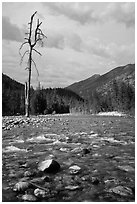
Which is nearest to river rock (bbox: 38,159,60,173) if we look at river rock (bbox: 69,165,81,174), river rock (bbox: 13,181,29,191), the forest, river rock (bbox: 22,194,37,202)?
river rock (bbox: 69,165,81,174)

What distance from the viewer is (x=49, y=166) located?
3000 mm

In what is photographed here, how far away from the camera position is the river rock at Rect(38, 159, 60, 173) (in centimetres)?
296

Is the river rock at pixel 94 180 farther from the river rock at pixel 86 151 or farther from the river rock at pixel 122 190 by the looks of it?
the river rock at pixel 86 151

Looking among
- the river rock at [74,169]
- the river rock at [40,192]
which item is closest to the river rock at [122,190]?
the river rock at [74,169]

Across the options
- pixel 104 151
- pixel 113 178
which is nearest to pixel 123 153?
pixel 104 151

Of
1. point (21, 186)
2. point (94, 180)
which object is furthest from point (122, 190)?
point (21, 186)

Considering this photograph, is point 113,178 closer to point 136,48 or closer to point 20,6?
point 136,48

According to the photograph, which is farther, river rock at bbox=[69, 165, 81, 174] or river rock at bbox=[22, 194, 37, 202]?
river rock at bbox=[69, 165, 81, 174]

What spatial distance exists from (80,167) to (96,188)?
63 centimetres

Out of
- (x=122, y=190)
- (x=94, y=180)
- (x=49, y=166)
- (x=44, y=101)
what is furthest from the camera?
(x=44, y=101)

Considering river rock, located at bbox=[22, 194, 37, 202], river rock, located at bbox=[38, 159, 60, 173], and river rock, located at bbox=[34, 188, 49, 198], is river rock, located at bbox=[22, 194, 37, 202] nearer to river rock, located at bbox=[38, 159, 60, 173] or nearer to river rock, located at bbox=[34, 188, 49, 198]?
river rock, located at bbox=[34, 188, 49, 198]

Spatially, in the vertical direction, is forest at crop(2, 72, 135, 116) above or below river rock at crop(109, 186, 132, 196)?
above

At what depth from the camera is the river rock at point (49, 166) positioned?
9.72ft

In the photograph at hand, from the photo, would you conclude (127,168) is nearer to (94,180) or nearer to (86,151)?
(94,180)
